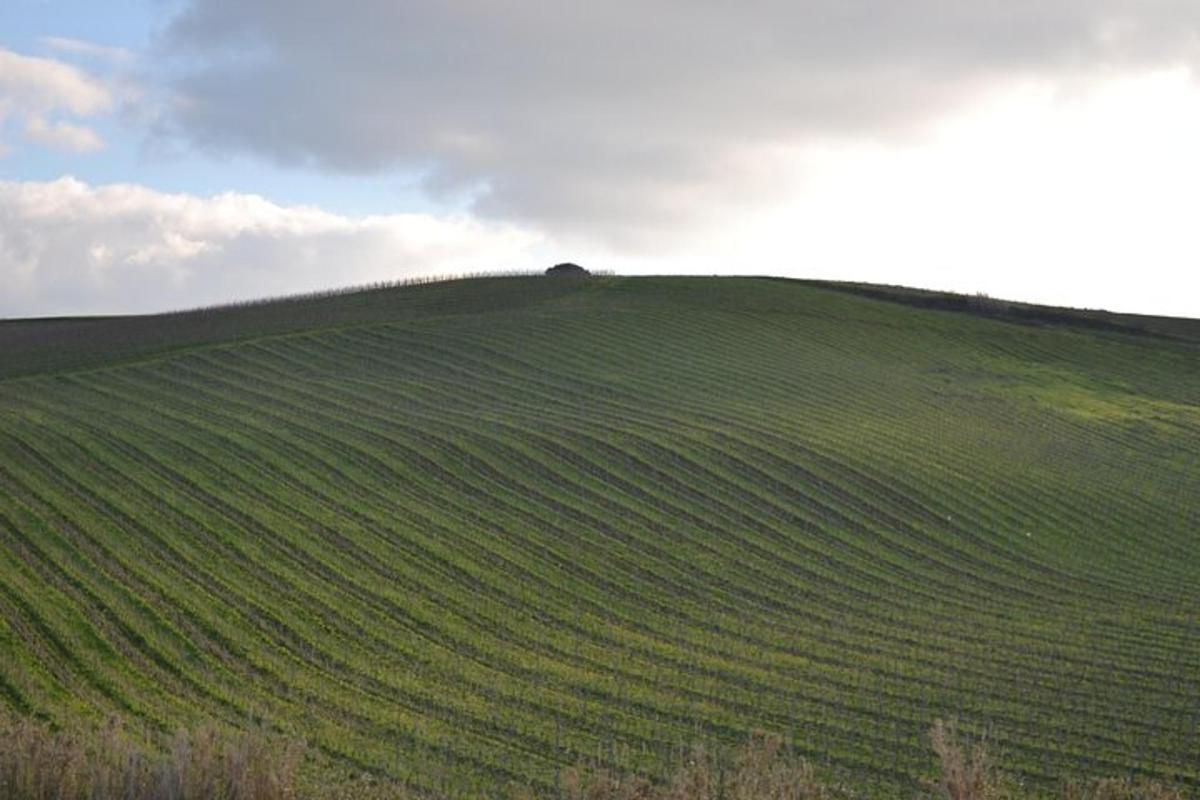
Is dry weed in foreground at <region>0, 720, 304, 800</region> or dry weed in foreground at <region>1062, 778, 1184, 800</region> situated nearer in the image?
dry weed in foreground at <region>0, 720, 304, 800</region>

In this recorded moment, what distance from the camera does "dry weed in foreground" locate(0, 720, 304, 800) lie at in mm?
12422

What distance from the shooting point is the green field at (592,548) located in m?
19.4

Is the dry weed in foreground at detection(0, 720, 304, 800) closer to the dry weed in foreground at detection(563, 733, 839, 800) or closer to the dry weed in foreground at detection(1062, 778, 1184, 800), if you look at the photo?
the dry weed in foreground at detection(563, 733, 839, 800)

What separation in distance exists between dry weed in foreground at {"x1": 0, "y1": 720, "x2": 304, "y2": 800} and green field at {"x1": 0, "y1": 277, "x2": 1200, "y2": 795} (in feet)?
12.7

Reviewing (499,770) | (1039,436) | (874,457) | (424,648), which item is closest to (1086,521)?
(874,457)

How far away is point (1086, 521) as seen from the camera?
114 feet

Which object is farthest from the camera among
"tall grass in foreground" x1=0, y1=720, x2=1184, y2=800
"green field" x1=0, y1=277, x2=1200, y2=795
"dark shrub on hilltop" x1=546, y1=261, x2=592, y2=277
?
"dark shrub on hilltop" x1=546, y1=261, x2=592, y2=277

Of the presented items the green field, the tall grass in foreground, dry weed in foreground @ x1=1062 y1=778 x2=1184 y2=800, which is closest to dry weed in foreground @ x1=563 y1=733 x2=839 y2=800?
the tall grass in foreground

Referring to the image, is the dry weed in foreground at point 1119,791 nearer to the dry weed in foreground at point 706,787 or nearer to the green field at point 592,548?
the green field at point 592,548

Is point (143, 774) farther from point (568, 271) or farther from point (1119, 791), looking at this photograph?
point (568, 271)

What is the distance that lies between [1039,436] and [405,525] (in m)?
23.4

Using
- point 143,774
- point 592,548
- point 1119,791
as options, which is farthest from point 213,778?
point 592,548

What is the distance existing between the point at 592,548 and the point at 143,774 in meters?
17.0

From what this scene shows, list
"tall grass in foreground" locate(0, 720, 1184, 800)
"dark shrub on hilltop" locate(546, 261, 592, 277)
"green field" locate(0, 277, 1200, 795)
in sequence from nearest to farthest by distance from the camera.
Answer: "tall grass in foreground" locate(0, 720, 1184, 800) → "green field" locate(0, 277, 1200, 795) → "dark shrub on hilltop" locate(546, 261, 592, 277)
